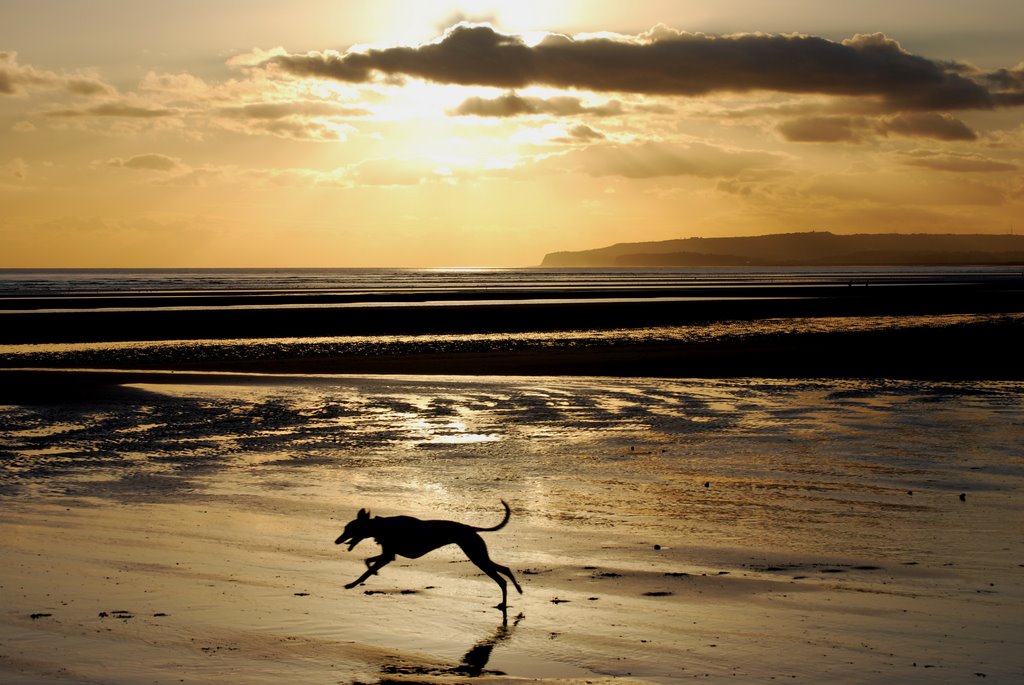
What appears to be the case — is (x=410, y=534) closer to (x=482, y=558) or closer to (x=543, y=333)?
(x=482, y=558)

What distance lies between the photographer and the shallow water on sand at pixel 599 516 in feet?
27.4

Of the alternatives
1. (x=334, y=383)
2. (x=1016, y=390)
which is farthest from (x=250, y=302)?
(x=1016, y=390)

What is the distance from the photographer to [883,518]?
501 inches

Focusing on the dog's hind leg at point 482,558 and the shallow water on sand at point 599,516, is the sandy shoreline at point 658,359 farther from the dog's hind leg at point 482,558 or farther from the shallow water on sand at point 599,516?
the dog's hind leg at point 482,558

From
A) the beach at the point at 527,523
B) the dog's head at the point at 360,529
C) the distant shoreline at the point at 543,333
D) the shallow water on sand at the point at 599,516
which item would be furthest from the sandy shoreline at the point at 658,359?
the dog's head at the point at 360,529

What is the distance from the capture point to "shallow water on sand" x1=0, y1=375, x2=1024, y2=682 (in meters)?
8.35

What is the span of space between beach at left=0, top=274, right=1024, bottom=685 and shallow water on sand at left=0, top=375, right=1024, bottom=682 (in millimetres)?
48

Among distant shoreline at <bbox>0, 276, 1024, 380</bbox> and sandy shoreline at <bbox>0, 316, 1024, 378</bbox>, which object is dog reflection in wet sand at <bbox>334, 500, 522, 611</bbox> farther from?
distant shoreline at <bbox>0, 276, 1024, 380</bbox>

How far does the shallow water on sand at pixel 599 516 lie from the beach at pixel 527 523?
0.16ft

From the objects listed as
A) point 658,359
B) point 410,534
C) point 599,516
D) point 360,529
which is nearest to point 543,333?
point 658,359

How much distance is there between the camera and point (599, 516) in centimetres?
1299

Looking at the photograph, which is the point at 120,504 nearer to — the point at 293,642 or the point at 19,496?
the point at 19,496

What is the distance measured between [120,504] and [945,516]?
416 inches

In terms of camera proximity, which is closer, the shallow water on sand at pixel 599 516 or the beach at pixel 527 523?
the beach at pixel 527 523
